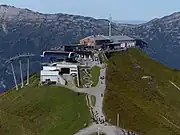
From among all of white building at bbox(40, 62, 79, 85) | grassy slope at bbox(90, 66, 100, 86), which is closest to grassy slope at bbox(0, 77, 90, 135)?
white building at bbox(40, 62, 79, 85)

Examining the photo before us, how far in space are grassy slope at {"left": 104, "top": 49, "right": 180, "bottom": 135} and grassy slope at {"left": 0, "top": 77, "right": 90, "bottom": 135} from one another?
8.07 m

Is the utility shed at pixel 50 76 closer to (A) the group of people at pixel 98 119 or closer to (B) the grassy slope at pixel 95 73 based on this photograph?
(B) the grassy slope at pixel 95 73

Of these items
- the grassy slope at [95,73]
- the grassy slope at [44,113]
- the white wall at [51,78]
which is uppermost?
the grassy slope at [95,73]

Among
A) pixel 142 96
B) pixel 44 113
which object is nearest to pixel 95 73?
pixel 142 96

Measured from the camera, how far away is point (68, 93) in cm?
11375

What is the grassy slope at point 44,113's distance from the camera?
303 ft

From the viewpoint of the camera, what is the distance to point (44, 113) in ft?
337

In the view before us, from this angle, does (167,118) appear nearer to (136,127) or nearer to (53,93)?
(136,127)

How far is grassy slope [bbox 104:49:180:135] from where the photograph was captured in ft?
296

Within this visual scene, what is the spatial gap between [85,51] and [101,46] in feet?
66.8

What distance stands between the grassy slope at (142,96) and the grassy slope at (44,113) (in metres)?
8.07

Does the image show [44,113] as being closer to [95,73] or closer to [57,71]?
[57,71]

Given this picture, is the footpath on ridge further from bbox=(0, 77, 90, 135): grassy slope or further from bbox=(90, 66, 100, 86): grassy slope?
bbox=(0, 77, 90, 135): grassy slope

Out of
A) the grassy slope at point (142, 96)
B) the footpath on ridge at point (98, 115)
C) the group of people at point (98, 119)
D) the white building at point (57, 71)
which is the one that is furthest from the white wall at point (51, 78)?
the group of people at point (98, 119)
